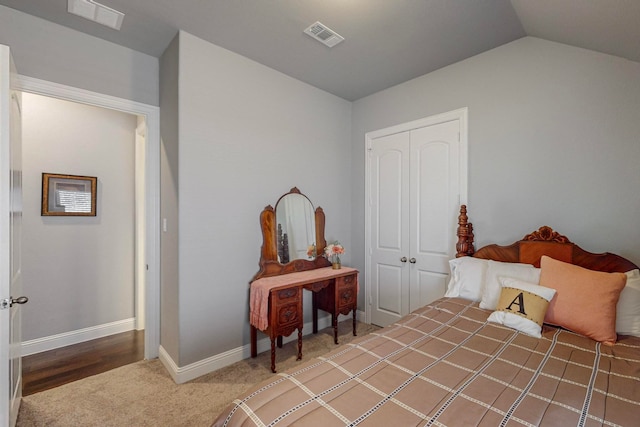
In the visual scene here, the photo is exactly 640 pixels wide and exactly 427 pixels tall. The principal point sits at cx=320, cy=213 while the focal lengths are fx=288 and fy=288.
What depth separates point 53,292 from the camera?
2859 mm

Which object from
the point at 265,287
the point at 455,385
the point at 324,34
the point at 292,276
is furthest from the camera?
the point at 292,276

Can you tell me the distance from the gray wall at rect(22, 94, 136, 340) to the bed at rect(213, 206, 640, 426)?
114 inches

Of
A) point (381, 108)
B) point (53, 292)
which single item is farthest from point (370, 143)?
point (53, 292)

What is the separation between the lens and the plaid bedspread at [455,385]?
95 centimetres

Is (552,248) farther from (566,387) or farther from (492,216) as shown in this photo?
(566,387)

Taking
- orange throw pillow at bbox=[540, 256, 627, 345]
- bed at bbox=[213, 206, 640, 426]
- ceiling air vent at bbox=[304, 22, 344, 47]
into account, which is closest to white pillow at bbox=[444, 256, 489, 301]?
bed at bbox=[213, 206, 640, 426]

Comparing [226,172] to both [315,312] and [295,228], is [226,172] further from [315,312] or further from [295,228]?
[315,312]

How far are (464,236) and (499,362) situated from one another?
1.42 metres

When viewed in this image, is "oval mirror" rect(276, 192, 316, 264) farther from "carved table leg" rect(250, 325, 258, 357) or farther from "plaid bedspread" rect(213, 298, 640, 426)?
"plaid bedspread" rect(213, 298, 640, 426)

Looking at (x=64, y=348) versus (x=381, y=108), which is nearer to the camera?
(x=64, y=348)

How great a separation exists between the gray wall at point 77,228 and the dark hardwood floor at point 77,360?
9.0 inches

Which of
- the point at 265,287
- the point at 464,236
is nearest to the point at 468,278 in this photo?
the point at 464,236

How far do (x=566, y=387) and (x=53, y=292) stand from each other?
4006 mm

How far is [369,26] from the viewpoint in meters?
2.20
